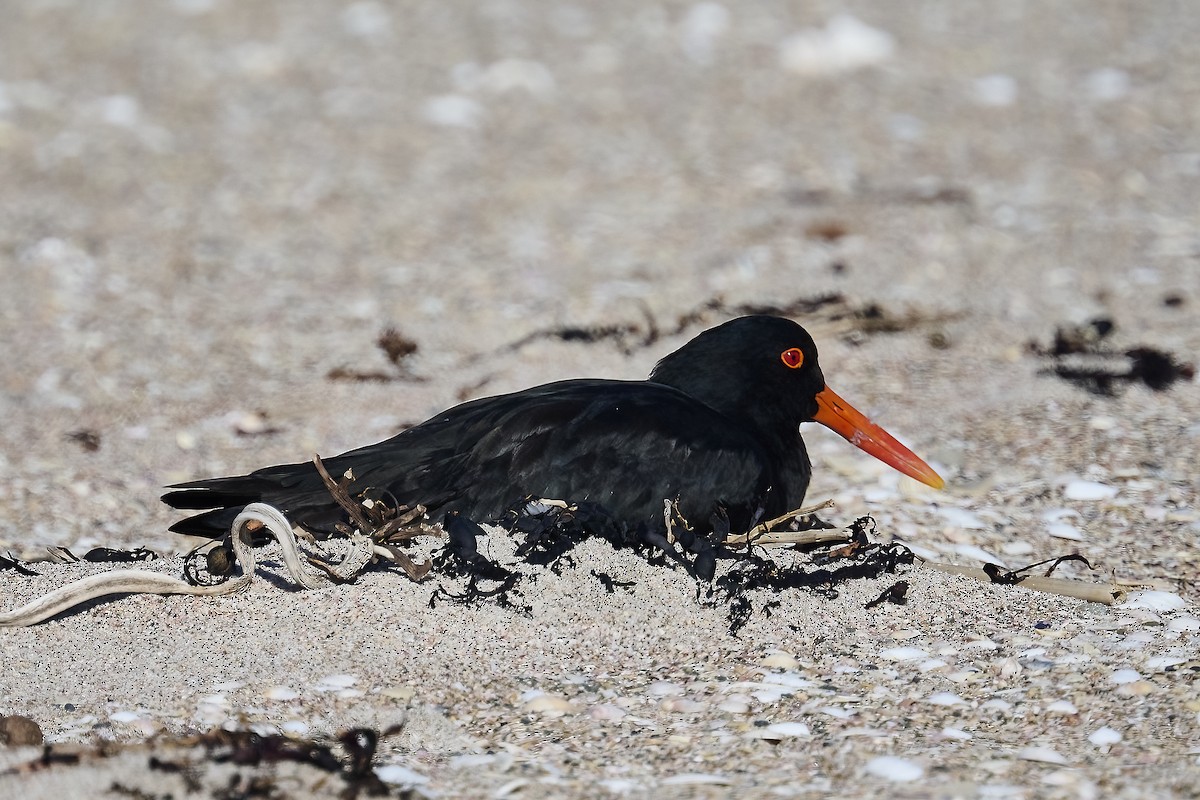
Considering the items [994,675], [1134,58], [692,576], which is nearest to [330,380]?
[692,576]

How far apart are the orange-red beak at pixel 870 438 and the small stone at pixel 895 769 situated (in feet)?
5.99

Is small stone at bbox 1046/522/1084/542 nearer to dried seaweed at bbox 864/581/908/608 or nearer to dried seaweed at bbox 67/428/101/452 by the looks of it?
dried seaweed at bbox 864/581/908/608

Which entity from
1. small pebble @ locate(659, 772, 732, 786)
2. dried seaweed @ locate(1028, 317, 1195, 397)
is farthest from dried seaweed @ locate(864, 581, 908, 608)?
dried seaweed @ locate(1028, 317, 1195, 397)

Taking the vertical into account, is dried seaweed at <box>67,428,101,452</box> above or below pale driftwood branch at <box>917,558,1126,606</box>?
above

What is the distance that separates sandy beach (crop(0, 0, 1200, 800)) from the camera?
3135 millimetres

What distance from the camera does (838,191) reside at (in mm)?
→ 8164

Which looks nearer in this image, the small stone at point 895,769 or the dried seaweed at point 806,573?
the small stone at point 895,769

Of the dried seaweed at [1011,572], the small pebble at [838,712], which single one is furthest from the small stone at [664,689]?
the dried seaweed at [1011,572]

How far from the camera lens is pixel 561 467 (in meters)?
3.98

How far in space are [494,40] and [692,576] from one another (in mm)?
6968

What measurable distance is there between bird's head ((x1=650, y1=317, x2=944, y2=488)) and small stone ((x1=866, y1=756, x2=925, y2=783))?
1666mm

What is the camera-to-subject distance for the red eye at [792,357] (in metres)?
4.59

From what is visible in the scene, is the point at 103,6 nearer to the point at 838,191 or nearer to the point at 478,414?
the point at 838,191

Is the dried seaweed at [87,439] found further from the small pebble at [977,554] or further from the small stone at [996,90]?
the small stone at [996,90]
